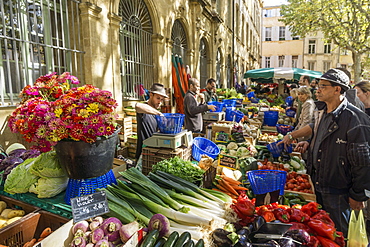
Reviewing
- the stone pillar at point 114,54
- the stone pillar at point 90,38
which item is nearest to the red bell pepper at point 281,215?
the stone pillar at point 90,38

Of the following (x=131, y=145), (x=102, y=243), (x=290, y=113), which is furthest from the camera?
(x=290, y=113)

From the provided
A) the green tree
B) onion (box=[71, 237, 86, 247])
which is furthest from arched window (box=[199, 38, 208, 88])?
onion (box=[71, 237, 86, 247])

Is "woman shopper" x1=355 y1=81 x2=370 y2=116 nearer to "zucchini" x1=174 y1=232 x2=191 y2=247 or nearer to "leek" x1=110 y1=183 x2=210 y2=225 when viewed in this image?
"leek" x1=110 y1=183 x2=210 y2=225

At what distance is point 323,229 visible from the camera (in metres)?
1.74

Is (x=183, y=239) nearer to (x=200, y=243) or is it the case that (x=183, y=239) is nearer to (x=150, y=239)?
(x=200, y=243)

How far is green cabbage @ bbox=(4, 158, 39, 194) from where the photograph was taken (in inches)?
87.0

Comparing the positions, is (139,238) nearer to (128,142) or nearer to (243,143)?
(243,143)

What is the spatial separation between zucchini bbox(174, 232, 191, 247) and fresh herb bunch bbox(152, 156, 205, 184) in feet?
2.94

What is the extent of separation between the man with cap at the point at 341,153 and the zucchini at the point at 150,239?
83.9 inches

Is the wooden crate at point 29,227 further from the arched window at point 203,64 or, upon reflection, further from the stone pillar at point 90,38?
the arched window at point 203,64

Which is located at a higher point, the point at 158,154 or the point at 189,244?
the point at 158,154

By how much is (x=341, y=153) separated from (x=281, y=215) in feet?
4.15

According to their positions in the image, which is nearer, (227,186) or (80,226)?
(80,226)

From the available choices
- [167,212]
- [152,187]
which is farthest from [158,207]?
[152,187]
